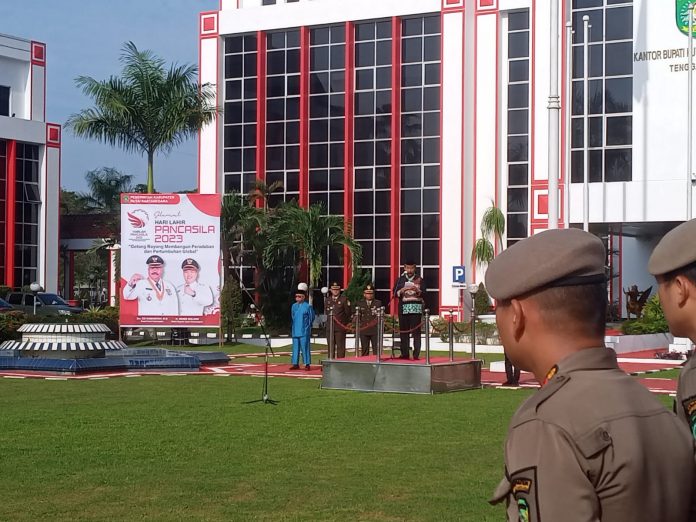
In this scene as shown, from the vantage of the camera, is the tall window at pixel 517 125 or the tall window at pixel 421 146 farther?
the tall window at pixel 421 146

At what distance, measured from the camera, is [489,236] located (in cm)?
4472

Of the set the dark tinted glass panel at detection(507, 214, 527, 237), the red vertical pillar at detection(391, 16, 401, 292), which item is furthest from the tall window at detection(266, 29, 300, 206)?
the dark tinted glass panel at detection(507, 214, 527, 237)

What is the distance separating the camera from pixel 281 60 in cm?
4903

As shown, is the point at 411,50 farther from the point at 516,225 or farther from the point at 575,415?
the point at 575,415

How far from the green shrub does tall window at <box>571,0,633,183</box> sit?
909 cm

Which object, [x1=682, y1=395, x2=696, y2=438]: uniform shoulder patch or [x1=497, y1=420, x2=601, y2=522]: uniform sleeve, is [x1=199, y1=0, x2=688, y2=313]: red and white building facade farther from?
[x1=497, y1=420, x2=601, y2=522]: uniform sleeve

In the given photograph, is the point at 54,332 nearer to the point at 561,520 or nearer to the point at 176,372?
the point at 176,372

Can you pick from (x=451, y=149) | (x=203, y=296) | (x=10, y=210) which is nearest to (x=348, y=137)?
(x=451, y=149)

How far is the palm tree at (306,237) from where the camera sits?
1630 inches

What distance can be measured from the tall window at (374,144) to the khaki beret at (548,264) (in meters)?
44.4

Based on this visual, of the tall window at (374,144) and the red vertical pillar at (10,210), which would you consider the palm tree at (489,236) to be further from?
the red vertical pillar at (10,210)

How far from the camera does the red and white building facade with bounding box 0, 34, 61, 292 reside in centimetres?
5562

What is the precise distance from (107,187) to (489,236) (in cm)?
2964

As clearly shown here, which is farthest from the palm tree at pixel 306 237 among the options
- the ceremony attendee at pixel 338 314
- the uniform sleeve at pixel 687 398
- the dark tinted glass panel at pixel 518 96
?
the uniform sleeve at pixel 687 398
